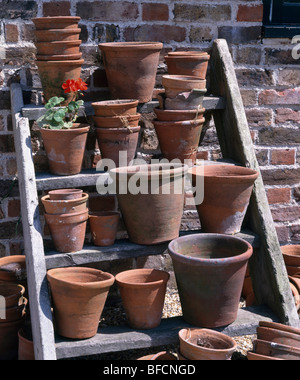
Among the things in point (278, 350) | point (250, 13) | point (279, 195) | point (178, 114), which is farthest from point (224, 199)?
point (250, 13)

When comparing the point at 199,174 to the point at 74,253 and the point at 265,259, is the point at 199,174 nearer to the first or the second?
the point at 265,259

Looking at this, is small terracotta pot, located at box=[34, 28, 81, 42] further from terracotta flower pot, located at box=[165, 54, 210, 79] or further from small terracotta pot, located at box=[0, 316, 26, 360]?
small terracotta pot, located at box=[0, 316, 26, 360]

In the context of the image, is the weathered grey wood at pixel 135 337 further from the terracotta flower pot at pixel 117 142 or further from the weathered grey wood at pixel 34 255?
the terracotta flower pot at pixel 117 142

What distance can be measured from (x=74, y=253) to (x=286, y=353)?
3.24 feet

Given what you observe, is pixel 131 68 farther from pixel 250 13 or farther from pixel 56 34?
pixel 250 13

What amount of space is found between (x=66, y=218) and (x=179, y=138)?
69 cm

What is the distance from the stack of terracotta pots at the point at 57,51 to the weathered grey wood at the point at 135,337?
114 cm

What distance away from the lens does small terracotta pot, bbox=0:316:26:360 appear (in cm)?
263

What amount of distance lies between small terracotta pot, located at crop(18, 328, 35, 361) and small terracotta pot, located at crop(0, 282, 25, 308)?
0.15 meters

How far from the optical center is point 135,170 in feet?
8.65

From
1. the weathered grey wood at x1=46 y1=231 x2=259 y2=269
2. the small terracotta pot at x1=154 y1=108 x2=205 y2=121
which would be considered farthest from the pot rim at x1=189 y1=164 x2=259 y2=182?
the weathered grey wood at x1=46 y1=231 x2=259 y2=269

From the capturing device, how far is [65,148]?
2609 millimetres

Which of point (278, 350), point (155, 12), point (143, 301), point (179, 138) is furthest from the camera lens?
point (155, 12)
